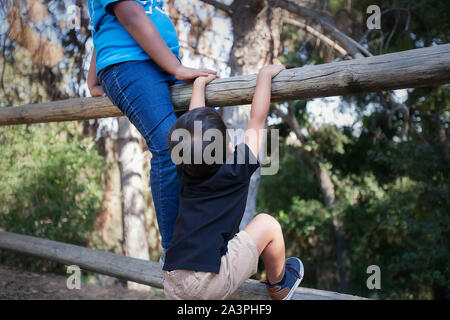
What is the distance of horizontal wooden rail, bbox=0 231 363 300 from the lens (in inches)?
79.0

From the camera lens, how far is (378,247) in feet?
34.2

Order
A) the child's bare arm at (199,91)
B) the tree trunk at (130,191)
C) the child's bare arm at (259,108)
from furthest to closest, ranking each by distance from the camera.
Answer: the tree trunk at (130,191) < the child's bare arm at (199,91) < the child's bare arm at (259,108)

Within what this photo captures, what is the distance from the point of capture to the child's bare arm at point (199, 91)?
1762 millimetres

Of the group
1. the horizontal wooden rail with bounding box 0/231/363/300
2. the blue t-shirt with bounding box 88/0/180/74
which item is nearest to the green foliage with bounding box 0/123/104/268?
the horizontal wooden rail with bounding box 0/231/363/300

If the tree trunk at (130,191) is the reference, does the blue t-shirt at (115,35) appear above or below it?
above

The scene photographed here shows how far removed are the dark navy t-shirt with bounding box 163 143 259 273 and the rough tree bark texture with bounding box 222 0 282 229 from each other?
10.7 ft

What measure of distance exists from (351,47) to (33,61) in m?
4.10

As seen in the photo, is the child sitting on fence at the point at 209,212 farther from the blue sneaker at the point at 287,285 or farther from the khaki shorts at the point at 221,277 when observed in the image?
the blue sneaker at the point at 287,285

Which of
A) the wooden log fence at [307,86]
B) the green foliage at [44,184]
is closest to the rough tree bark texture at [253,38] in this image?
the green foliage at [44,184]

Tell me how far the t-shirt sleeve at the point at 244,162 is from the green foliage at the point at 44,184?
13.6ft

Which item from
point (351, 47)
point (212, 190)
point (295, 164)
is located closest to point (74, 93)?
point (351, 47)

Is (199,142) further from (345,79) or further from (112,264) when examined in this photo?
(112,264)

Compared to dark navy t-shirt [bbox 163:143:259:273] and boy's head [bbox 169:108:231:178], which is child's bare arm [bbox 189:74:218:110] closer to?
boy's head [bbox 169:108:231:178]

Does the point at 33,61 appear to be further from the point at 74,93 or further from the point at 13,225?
the point at 13,225
